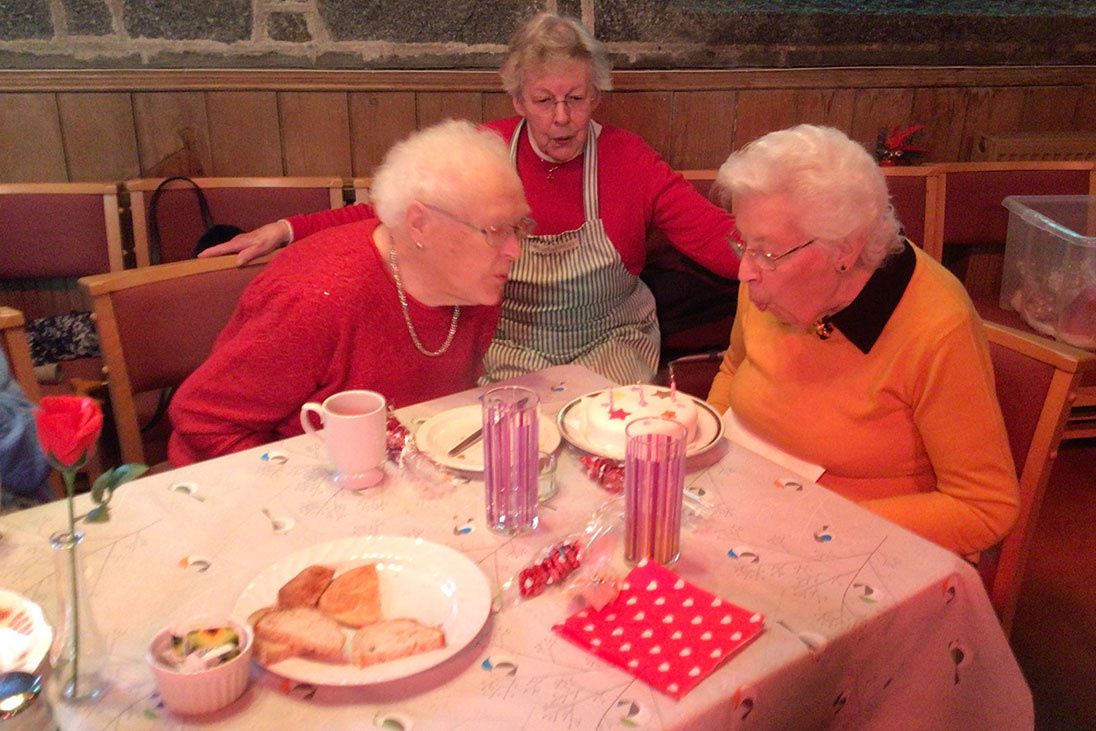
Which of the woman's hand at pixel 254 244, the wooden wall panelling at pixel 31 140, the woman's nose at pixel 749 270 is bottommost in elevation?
the woman's hand at pixel 254 244

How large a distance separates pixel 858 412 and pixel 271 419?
0.95 m

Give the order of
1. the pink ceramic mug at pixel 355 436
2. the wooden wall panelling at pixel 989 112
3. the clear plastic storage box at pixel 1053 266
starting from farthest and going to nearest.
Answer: the wooden wall panelling at pixel 989 112
the clear plastic storage box at pixel 1053 266
the pink ceramic mug at pixel 355 436

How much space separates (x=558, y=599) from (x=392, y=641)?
180mm

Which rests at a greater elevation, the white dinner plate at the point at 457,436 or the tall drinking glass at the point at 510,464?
the tall drinking glass at the point at 510,464

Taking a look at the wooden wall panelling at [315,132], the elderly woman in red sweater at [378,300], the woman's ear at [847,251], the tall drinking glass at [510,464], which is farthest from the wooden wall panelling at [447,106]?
the tall drinking glass at [510,464]

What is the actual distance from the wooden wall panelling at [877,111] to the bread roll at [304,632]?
2641 mm

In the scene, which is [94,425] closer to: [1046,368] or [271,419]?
[271,419]

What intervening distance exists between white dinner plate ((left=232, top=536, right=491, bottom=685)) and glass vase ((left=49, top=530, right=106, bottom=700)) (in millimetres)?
126

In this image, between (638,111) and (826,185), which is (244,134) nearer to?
(638,111)

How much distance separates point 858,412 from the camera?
1.28 meters

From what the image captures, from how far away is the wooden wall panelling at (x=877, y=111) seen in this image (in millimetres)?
2854

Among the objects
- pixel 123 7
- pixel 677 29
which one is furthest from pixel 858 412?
pixel 123 7

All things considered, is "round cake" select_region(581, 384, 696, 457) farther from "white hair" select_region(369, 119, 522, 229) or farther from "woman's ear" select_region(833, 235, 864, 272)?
"white hair" select_region(369, 119, 522, 229)

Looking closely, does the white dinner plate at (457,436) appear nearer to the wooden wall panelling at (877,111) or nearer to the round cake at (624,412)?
the round cake at (624,412)
